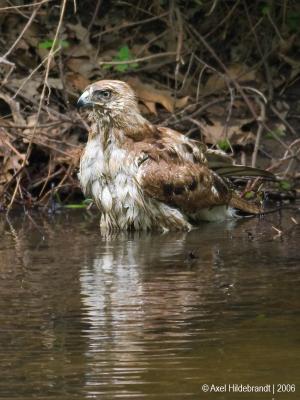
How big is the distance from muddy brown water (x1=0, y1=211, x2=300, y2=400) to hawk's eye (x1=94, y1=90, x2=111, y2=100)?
1044mm

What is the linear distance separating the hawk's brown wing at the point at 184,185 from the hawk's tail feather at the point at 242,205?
7 cm

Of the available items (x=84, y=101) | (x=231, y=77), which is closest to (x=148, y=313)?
(x=84, y=101)

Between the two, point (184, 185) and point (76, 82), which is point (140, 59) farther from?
point (184, 185)

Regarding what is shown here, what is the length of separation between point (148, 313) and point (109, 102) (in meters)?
3.59

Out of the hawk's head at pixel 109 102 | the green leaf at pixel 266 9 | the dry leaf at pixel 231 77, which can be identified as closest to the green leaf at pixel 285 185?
the hawk's head at pixel 109 102

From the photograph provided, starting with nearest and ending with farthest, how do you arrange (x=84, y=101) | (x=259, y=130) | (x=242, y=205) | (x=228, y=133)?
(x=84, y=101), (x=242, y=205), (x=259, y=130), (x=228, y=133)

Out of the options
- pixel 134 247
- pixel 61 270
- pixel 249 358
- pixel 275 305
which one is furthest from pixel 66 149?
pixel 249 358

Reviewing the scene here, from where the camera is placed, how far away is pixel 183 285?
23.1ft

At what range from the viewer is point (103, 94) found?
31.6ft

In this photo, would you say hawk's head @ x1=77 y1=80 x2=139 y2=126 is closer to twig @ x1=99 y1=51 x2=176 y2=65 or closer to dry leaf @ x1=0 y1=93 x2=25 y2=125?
twig @ x1=99 y1=51 x2=176 y2=65

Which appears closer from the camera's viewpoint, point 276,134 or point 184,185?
point 184,185

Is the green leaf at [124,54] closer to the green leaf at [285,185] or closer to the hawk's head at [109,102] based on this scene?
the green leaf at [285,185]

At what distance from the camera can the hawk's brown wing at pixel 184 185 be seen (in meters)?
9.30

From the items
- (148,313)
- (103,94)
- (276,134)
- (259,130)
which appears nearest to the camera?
(148,313)
